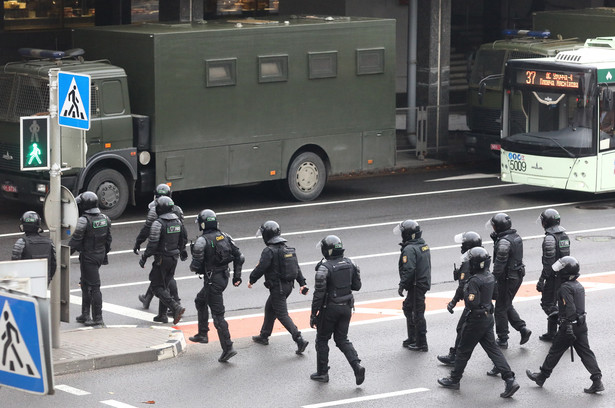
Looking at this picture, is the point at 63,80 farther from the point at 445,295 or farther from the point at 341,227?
the point at 341,227

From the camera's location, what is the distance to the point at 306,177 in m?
24.2

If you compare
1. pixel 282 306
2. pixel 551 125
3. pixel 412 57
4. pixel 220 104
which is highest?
pixel 412 57

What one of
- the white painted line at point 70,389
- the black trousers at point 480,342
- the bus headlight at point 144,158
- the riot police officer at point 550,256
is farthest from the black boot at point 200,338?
the bus headlight at point 144,158

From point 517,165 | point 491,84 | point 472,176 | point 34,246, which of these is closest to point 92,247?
point 34,246

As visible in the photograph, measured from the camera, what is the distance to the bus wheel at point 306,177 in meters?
24.0

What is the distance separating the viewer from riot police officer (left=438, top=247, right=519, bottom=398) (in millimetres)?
12398

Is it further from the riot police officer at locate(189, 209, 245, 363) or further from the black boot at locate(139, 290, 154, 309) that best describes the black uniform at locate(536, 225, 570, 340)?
the black boot at locate(139, 290, 154, 309)

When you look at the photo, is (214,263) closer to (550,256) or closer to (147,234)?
(147,234)

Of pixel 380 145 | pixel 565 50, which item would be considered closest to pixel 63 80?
pixel 380 145

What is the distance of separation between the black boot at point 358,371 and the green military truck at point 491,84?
50.2ft

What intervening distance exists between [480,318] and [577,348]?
3.38ft

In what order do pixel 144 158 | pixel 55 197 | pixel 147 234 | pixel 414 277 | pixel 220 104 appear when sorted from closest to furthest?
pixel 55 197 < pixel 414 277 < pixel 147 234 < pixel 144 158 < pixel 220 104

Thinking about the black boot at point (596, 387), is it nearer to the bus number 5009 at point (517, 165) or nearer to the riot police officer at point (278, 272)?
the riot police officer at point (278, 272)

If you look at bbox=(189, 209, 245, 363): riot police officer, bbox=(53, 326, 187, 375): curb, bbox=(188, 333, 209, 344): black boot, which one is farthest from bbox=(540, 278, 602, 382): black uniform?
bbox=(53, 326, 187, 375): curb
